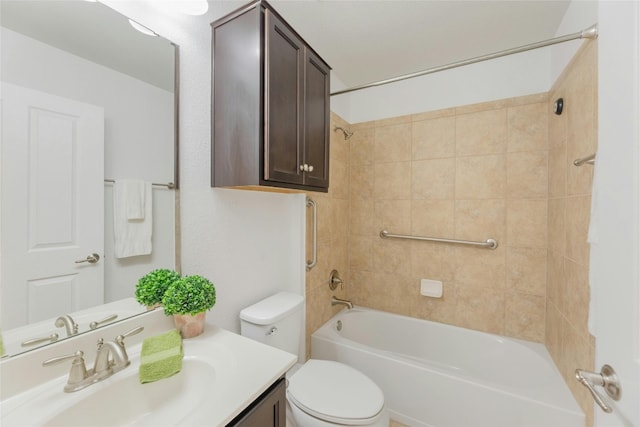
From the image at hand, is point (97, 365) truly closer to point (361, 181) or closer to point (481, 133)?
point (361, 181)

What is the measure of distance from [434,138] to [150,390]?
234 cm

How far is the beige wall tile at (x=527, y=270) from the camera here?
1.80m

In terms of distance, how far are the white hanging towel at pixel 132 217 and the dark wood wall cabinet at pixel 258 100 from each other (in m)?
0.28

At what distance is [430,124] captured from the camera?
2146 millimetres

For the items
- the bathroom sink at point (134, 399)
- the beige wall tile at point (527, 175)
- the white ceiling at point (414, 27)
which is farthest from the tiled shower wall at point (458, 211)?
the bathroom sink at point (134, 399)

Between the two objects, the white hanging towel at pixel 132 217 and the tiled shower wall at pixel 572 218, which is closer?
the white hanging towel at pixel 132 217

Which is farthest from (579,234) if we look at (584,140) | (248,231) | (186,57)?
(186,57)

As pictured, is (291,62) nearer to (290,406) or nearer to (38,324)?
(38,324)

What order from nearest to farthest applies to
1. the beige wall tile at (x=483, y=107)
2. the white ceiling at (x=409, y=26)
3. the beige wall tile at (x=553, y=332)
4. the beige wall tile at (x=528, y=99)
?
1. the white ceiling at (x=409, y=26)
2. the beige wall tile at (x=553, y=332)
3. the beige wall tile at (x=528, y=99)
4. the beige wall tile at (x=483, y=107)

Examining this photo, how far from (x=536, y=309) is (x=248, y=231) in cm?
208

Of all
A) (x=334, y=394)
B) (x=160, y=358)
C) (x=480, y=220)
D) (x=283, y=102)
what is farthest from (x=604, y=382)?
(x=480, y=220)

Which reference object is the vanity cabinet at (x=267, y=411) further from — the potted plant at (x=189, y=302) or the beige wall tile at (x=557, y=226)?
the beige wall tile at (x=557, y=226)

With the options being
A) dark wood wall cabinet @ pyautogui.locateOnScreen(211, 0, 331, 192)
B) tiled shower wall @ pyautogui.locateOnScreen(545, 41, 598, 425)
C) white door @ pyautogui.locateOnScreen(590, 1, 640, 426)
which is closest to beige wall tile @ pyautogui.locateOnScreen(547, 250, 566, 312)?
tiled shower wall @ pyautogui.locateOnScreen(545, 41, 598, 425)

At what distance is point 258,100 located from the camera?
1.02 m
